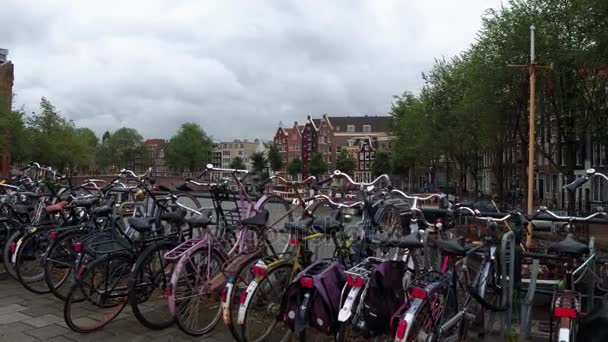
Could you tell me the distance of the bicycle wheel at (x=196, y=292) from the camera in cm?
423

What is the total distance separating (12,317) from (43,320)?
0.35 meters

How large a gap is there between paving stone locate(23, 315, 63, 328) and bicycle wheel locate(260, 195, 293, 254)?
82.0 inches

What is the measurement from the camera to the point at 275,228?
16.3ft

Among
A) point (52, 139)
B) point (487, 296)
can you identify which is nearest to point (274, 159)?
point (52, 139)

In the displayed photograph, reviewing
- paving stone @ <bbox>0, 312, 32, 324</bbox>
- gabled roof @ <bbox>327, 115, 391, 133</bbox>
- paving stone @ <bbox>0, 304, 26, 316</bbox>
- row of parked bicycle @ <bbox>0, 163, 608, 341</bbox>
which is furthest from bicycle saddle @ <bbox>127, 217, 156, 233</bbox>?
gabled roof @ <bbox>327, 115, 391, 133</bbox>

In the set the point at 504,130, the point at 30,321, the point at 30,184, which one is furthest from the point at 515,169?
the point at 30,321

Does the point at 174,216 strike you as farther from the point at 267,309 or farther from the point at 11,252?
the point at 11,252

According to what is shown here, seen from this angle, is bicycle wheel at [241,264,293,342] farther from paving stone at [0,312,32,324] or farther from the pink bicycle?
paving stone at [0,312,32,324]

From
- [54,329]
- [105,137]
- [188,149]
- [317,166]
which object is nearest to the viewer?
[54,329]

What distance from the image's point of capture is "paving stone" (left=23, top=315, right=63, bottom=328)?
4715 millimetres

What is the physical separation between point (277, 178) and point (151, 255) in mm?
1653

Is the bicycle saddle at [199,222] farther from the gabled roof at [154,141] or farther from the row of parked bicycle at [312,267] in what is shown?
the gabled roof at [154,141]

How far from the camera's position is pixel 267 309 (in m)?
3.93

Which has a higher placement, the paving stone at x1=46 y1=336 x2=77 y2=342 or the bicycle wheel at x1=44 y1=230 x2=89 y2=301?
the bicycle wheel at x1=44 y1=230 x2=89 y2=301
